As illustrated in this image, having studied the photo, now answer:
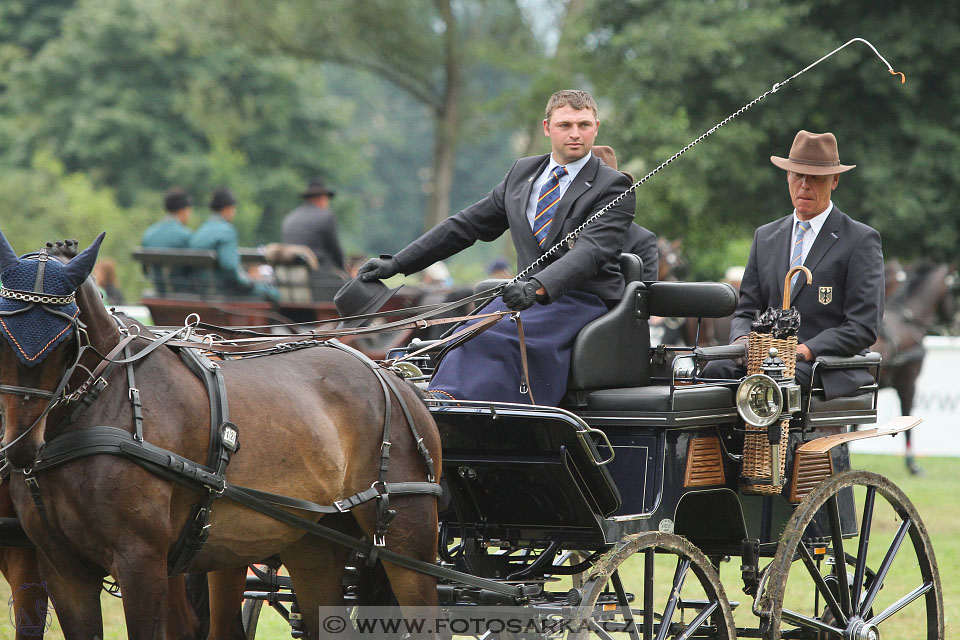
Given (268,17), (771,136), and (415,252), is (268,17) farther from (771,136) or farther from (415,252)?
(415,252)

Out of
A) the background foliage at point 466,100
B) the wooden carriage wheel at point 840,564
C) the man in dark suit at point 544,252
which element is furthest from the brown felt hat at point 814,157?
the background foliage at point 466,100

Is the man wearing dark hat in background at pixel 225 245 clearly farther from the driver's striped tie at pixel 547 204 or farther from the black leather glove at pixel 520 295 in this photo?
the black leather glove at pixel 520 295

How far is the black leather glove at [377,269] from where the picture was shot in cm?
463

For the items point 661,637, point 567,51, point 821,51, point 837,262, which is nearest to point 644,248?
point 837,262

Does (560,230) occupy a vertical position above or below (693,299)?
above

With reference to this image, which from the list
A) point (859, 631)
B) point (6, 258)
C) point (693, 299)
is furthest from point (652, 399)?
point (6, 258)

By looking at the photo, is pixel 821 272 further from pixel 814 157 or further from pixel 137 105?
pixel 137 105

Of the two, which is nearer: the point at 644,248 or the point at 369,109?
the point at 644,248

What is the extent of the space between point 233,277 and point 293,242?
0.95 meters

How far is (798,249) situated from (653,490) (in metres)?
1.40

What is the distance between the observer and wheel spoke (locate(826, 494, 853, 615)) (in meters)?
4.83

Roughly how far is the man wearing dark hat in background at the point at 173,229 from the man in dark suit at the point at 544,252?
684 cm

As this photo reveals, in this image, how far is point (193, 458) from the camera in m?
3.50

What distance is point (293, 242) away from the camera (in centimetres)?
1166
